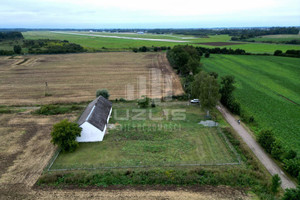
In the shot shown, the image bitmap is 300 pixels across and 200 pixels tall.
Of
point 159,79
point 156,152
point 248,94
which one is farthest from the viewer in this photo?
point 159,79

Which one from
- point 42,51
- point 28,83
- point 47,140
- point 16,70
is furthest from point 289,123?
point 42,51

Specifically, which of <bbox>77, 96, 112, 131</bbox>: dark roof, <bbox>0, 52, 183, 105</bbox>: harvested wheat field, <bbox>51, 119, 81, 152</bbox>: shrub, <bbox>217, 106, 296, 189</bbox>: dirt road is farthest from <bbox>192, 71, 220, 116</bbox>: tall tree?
<bbox>51, 119, 81, 152</bbox>: shrub

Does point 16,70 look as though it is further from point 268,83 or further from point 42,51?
point 268,83

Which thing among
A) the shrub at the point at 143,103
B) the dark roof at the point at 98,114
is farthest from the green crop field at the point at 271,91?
the dark roof at the point at 98,114

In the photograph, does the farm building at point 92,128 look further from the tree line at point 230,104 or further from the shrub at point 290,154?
the shrub at point 290,154

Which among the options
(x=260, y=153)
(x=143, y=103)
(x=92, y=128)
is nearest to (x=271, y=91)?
(x=260, y=153)

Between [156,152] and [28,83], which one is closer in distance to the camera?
[156,152]

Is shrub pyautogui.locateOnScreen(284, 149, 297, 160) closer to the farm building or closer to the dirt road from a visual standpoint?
the dirt road
